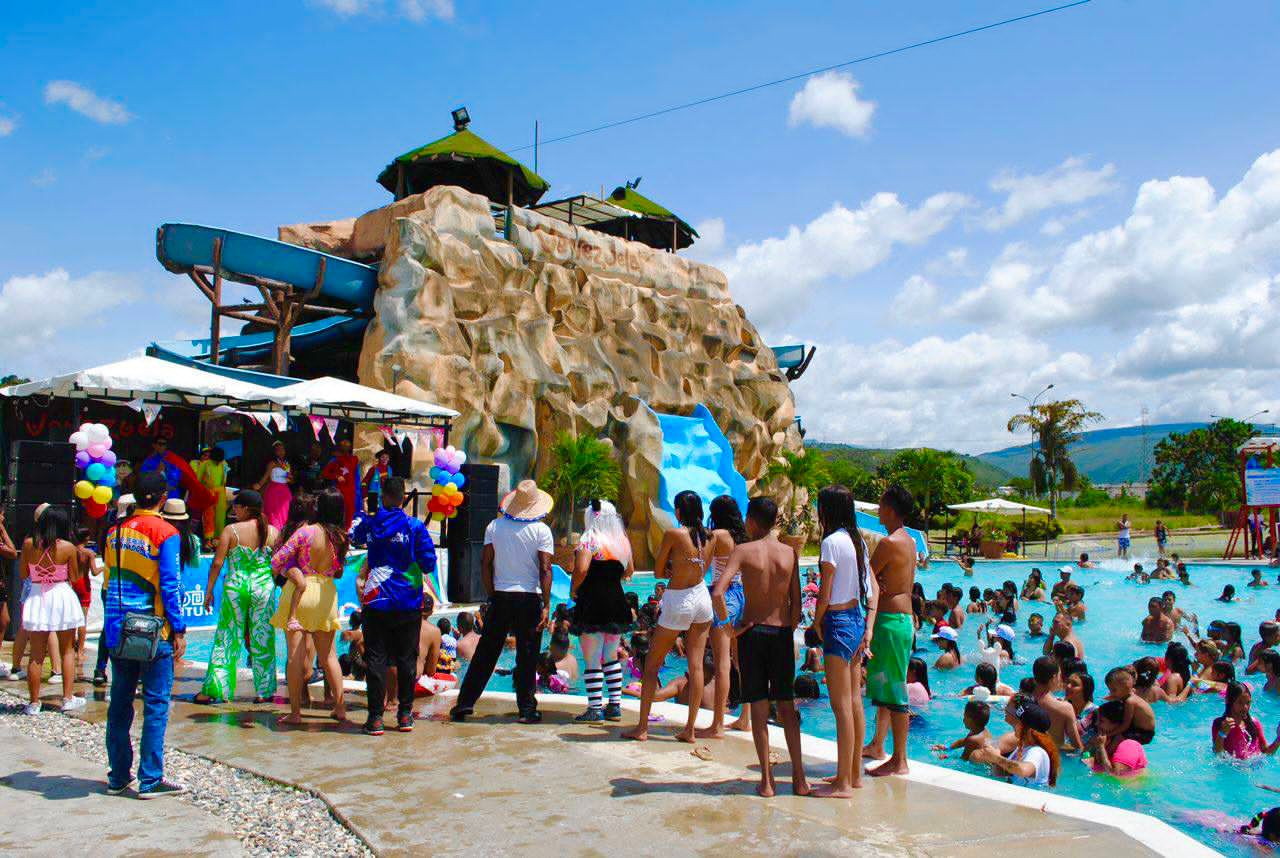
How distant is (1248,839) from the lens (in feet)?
17.9

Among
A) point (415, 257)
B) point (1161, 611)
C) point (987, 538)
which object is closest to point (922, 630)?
point (1161, 611)

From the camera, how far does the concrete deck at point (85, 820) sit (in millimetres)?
3787

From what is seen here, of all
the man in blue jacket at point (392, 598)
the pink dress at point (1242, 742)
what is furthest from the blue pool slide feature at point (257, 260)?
the pink dress at point (1242, 742)

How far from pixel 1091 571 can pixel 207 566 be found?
22.5 meters

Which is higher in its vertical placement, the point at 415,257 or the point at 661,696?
the point at 415,257

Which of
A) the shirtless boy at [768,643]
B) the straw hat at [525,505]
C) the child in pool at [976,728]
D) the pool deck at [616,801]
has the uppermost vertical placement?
the straw hat at [525,505]

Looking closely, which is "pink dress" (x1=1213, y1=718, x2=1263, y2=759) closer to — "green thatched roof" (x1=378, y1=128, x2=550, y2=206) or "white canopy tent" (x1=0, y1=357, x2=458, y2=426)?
"white canopy tent" (x1=0, y1=357, x2=458, y2=426)

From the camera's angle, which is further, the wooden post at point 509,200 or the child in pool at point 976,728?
the wooden post at point 509,200

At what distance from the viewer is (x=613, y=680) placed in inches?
245

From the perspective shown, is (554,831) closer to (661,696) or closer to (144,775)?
(144,775)

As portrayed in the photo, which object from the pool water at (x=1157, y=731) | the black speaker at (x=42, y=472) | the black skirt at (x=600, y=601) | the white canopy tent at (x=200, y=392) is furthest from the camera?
Result: the white canopy tent at (x=200, y=392)

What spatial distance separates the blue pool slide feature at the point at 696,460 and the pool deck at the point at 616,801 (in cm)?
2287

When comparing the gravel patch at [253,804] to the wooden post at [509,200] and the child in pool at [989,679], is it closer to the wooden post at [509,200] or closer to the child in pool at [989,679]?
the child in pool at [989,679]

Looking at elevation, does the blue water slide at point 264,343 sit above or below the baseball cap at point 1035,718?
above
